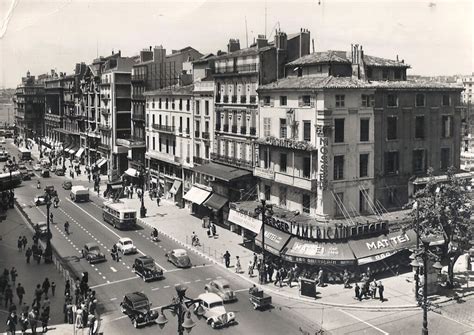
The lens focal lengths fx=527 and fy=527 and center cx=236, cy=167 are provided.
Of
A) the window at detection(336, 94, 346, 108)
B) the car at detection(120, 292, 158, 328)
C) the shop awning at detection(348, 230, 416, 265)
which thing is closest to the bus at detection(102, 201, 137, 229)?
the car at detection(120, 292, 158, 328)

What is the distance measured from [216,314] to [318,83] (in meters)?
20.6

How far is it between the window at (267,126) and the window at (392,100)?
34.6 ft

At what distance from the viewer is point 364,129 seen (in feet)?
142

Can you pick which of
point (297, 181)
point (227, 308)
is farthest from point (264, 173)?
point (227, 308)

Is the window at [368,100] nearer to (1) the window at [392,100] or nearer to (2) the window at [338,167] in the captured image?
(1) the window at [392,100]

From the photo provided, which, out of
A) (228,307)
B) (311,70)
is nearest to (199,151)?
(311,70)

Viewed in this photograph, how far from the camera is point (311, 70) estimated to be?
152 feet

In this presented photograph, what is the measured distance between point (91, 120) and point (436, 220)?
271 ft

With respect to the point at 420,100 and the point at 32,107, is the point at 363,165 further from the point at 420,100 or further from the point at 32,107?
the point at 32,107

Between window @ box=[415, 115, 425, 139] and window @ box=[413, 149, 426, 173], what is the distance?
1323 mm

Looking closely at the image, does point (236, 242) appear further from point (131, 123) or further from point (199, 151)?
point (131, 123)

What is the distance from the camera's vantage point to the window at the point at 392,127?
44.5 metres

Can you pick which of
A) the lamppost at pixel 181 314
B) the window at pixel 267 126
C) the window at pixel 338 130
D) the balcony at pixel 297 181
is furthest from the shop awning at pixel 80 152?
the lamppost at pixel 181 314

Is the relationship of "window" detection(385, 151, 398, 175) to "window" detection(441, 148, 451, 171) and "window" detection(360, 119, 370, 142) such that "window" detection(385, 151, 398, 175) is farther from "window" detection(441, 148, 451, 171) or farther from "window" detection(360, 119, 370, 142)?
"window" detection(441, 148, 451, 171)
